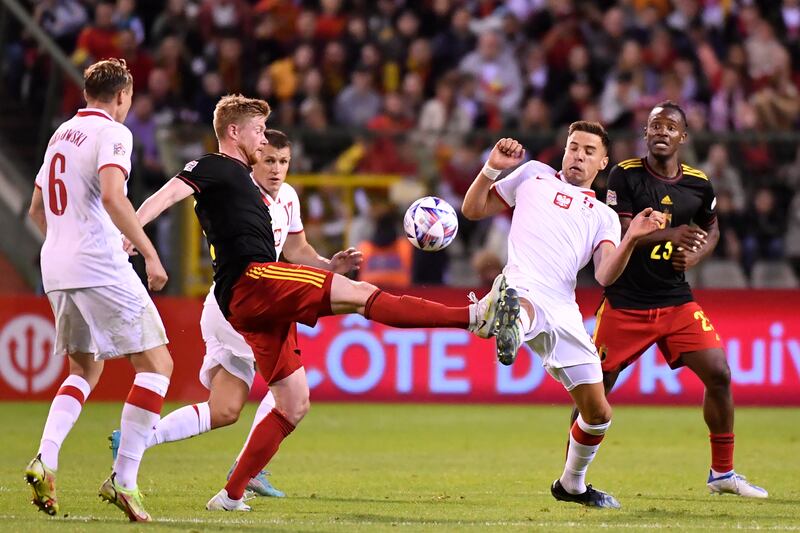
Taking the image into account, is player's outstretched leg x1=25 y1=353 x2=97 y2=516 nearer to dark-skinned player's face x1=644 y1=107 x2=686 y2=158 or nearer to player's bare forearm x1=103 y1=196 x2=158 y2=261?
player's bare forearm x1=103 y1=196 x2=158 y2=261

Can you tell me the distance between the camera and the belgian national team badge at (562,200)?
784cm

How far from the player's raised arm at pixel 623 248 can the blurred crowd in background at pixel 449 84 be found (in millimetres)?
7116

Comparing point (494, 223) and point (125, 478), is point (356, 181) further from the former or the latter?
point (125, 478)

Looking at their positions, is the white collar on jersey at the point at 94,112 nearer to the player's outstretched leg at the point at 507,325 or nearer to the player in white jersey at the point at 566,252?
the player in white jersey at the point at 566,252

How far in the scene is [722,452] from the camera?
28.2 ft

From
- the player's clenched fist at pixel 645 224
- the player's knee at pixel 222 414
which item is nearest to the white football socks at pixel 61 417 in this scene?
the player's knee at pixel 222 414

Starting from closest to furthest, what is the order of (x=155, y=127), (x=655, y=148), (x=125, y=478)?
(x=125, y=478) → (x=655, y=148) → (x=155, y=127)

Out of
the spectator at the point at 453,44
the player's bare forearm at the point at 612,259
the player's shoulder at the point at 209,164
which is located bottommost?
the player's bare forearm at the point at 612,259

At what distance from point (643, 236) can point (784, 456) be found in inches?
160

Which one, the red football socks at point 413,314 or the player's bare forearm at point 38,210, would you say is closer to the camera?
the red football socks at point 413,314

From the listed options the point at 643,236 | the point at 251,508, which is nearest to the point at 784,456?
the point at 643,236

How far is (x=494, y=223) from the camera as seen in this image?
15.2 m

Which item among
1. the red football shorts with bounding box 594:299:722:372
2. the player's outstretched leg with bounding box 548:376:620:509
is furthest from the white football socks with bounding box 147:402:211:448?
the red football shorts with bounding box 594:299:722:372

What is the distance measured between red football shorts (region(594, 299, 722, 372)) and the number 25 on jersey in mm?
3620
